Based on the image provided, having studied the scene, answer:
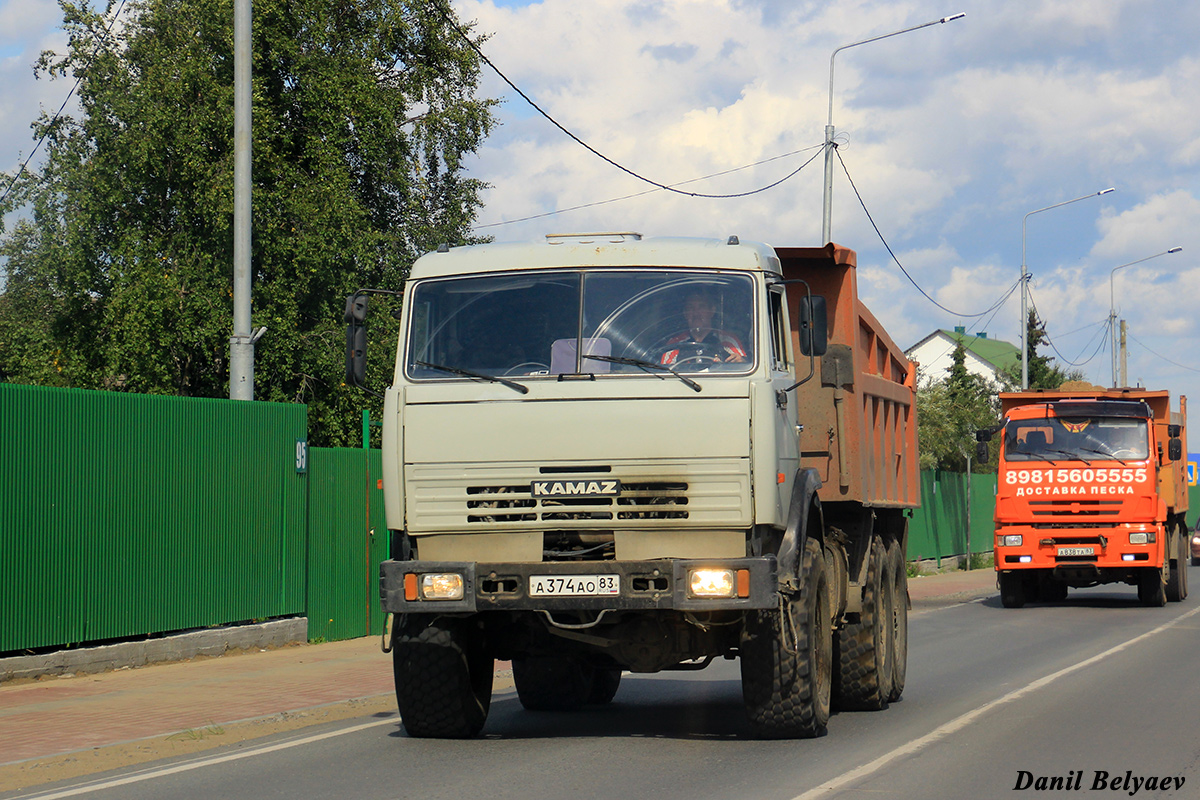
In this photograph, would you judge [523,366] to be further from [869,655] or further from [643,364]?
[869,655]

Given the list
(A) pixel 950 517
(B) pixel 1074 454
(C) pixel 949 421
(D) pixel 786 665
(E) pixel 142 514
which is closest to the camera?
(D) pixel 786 665

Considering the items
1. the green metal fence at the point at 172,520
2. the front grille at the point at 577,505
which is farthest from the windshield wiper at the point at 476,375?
the green metal fence at the point at 172,520

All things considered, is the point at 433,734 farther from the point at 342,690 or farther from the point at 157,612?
the point at 157,612

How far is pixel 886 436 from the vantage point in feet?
40.6

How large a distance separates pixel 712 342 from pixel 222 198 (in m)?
18.0

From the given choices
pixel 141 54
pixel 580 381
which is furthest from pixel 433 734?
pixel 141 54

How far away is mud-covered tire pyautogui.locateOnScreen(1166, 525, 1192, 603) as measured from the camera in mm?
24842

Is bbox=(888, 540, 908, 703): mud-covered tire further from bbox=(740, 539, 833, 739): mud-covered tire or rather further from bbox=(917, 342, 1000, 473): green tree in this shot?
bbox=(917, 342, 1000, 473): green tree

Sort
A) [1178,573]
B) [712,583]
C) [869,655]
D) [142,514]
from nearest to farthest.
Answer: [712,583] → [869,655] → [142,514] → [1178,573]

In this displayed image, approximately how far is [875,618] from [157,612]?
6.44m

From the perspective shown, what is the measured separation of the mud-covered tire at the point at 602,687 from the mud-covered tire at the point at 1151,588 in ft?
45.8

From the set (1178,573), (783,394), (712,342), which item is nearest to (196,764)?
(712,342)

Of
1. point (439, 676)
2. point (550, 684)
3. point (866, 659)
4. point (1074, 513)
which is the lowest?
point (550, 684)

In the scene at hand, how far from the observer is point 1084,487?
22.3m
